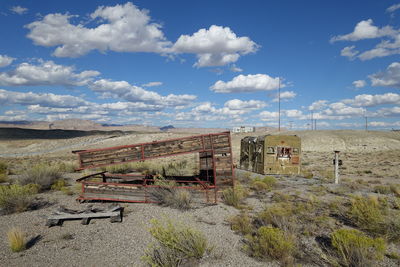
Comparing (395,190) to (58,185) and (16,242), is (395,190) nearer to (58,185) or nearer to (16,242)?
(16,242)

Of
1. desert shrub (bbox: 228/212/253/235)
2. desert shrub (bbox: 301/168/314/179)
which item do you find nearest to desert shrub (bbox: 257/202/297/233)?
desert shrub (bbox: 228/212/253/235)

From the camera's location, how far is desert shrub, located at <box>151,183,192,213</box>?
9.73m

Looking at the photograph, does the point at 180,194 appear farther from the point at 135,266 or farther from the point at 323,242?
the point at 323,242

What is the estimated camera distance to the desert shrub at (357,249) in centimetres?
551

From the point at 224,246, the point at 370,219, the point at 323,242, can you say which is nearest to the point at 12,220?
the point at 224,246

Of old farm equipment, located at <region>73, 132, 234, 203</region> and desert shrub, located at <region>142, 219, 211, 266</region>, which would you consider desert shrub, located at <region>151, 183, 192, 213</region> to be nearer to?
old farm equipment, located at <region>73, 132, 234, 203</region>

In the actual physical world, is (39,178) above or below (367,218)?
above

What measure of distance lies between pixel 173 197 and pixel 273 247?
4602 mm

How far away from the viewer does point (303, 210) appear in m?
9.58

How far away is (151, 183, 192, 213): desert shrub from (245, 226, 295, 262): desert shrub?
3.64 m

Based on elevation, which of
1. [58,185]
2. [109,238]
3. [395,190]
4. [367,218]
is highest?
[58,185]

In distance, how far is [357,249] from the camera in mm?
5633

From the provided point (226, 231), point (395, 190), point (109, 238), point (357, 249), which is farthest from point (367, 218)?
point (109, 238)

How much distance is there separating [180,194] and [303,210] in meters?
4.48
